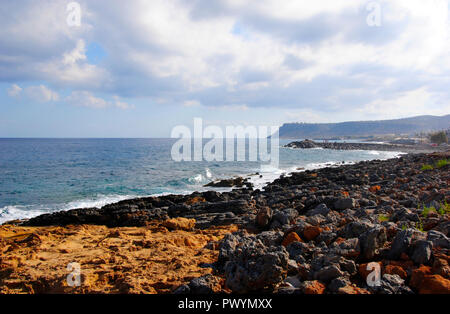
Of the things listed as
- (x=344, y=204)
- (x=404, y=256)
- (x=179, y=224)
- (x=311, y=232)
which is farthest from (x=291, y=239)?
(x=179, y=224)

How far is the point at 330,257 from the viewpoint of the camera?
14.5ft

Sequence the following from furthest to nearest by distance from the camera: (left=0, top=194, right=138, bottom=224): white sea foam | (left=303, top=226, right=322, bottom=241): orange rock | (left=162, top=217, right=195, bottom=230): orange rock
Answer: (left=0, top=194, right=138, bottom=224): white sea foam → (left=162, top=217, right=195, bottom=230): orange rock → (left=303, top=226, right=322, bottom=241): orange rock

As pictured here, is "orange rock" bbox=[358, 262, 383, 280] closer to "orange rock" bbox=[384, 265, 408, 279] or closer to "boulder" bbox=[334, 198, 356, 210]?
"orange rock" bbox=[384, 265, 408, 279]

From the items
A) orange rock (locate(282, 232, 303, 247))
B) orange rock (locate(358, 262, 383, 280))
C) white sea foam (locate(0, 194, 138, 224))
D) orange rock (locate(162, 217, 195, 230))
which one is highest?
orange rock (locate(358, 262, 383, 280))

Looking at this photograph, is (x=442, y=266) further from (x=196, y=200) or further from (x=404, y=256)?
(x=196, y=200)

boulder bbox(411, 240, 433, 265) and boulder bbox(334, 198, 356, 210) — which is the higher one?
boulder bbox(411, 240, 433, 265)

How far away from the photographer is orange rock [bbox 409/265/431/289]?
12.2ft

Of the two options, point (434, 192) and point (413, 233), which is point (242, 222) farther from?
point (434, 192)

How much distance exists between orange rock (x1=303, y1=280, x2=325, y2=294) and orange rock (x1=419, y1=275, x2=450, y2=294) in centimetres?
123

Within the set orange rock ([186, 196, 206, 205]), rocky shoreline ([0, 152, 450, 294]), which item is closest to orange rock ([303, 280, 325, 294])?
rocky shoreline ([0, 152, 450, 294])

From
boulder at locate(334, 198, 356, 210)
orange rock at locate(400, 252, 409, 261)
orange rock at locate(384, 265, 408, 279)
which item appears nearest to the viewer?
orange rock at locate(384, 265, 408, 279)

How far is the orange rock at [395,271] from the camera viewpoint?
3970mm

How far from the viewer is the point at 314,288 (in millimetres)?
3729
